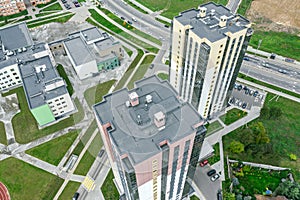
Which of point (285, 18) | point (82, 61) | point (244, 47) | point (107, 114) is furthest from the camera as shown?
point (285, 18)

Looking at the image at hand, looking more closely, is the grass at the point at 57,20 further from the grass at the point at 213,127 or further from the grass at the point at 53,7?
the grass at the point at 213,127

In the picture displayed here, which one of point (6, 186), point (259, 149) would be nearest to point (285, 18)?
point (259, 149)

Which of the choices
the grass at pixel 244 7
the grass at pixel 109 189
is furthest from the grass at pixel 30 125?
the grass at pixel 244 7

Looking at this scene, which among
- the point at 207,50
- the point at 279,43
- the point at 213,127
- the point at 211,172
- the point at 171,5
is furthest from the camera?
the point at 171,5

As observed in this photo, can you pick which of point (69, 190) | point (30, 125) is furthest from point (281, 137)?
point (30, 125)

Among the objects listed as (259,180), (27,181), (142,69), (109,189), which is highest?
(142,69)

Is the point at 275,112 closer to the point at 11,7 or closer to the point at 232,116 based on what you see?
the point at 232,116

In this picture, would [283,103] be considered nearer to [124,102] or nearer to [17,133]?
[124,102]
